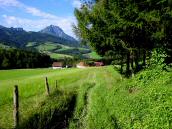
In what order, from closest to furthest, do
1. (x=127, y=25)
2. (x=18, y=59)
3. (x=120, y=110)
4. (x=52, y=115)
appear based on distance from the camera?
(x=120, y=110)
(x=52, y=115)
(x=127, y=25)
(x=18, y=59)

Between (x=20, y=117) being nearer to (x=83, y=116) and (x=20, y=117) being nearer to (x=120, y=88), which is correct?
(x=83, y=116)

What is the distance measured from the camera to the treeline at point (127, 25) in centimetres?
2527

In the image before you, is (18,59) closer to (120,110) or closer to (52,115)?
(52,115)

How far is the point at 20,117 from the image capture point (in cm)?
1672

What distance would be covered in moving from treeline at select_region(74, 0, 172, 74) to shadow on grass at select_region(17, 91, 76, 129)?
24.7ft

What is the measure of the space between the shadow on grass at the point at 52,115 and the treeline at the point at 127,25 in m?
7.53

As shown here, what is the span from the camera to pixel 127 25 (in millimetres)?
26391

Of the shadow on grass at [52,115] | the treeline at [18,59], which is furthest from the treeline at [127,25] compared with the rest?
the treeline at [18,59]

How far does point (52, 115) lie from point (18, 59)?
121 metres

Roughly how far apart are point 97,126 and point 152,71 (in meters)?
6.43

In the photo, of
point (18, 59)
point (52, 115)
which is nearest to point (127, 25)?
point (52, 115)

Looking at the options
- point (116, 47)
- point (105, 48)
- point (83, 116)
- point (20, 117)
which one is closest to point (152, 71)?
point (83, 116)

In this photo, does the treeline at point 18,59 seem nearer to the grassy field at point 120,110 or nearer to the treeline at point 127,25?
the treeline at point 127,25

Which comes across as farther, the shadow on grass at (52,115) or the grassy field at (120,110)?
the shadow on grass at (52,115)
